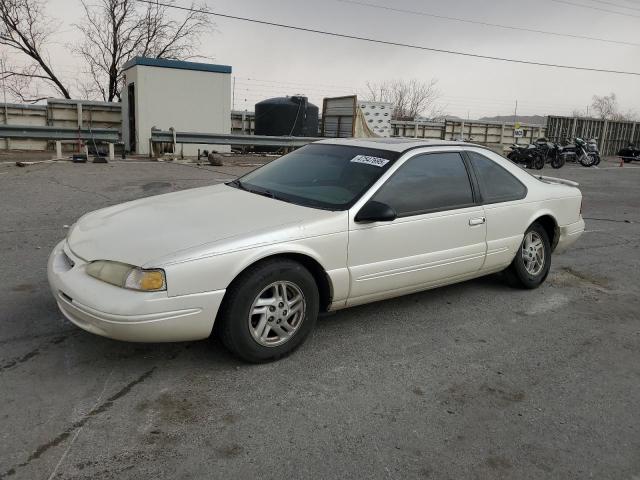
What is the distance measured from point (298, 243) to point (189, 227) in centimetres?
69

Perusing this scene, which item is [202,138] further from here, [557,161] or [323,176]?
[557,161]

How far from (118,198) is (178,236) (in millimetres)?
6086

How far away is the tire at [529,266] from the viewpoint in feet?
16.6

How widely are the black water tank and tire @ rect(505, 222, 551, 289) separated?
16.9 meters

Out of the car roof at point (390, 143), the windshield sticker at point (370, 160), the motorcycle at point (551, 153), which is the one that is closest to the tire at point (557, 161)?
the motorcycle at point (551, 153)

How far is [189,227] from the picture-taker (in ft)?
11.3

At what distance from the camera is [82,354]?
3.45 metres

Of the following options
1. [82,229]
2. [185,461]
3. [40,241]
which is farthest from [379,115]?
[185,461]

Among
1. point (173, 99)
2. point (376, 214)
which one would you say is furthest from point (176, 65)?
point (376, 214)

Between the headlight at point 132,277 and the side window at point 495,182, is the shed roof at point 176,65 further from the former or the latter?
the headlight at point 132,277

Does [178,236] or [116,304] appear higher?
[178,236]

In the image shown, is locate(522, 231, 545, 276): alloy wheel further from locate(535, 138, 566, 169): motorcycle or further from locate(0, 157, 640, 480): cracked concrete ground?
locate(535, 138, 566, 169): motorcycle

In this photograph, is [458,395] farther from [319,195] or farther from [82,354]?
[82,354]

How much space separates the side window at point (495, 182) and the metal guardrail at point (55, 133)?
38.2ft
